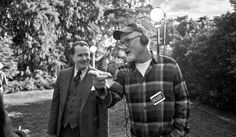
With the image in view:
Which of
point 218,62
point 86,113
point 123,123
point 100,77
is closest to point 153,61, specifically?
point 100,77

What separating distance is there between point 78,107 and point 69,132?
1.24ft

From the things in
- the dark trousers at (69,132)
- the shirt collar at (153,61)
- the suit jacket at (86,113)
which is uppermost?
the shirt collar at (153,61)

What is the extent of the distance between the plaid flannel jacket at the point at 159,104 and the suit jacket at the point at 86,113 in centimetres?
88

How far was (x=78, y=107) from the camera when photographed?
3287mm

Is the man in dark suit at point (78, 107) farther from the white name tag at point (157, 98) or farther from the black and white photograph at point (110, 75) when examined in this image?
the white name tag at point (157, 98)

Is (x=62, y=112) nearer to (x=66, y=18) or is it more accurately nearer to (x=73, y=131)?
(x=73, y=131)

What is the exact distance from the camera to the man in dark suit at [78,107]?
3.25m

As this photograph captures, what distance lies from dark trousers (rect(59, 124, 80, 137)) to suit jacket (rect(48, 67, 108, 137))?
7cm

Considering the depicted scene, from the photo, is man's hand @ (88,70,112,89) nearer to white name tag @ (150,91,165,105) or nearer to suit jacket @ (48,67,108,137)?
white name tag @ (150,91,165,105)

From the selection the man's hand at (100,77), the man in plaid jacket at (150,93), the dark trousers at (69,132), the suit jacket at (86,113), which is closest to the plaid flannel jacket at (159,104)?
the man in plaid jacket at (150,93)

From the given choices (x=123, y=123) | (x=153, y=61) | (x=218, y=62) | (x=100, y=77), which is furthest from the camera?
(x=218, y=62)

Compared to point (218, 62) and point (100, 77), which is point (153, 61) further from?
point (218, 62)

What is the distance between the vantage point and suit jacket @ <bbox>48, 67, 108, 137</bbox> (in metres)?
3.24

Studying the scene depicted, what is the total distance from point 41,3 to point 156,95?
16649 mm
